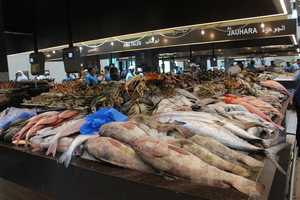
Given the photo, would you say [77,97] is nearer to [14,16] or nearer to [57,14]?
[57,14]

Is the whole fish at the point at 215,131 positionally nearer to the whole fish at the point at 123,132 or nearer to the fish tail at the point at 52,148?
the whole fish at the point at 123,132

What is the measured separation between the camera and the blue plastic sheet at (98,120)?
199 centimetres

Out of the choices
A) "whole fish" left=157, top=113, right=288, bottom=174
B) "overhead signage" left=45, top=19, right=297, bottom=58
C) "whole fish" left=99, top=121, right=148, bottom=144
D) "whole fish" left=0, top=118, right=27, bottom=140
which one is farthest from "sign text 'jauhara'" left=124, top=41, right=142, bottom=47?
"whole fish" left=99, top=121, right=148, bottom=144

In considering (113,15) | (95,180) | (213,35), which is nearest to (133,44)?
(213,35)

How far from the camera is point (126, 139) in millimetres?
1727

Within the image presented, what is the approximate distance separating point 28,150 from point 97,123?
0.63m

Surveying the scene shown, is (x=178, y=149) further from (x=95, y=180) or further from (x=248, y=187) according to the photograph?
(x=95, y=180)

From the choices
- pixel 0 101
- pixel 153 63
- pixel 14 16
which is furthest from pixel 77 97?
pixel 153 63

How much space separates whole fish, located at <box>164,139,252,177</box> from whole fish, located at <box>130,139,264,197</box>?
7cm

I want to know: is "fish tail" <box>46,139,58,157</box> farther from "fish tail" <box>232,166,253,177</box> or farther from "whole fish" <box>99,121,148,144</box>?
"fish tail" <box>232,166,253,177</box>

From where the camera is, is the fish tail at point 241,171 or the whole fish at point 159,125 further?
the whole fish at point 159,125

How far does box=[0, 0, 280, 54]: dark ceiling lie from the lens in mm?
5266

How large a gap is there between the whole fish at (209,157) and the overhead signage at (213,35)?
887cm

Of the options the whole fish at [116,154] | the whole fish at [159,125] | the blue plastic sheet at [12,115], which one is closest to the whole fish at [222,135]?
the whole fish at [159,125]
